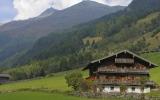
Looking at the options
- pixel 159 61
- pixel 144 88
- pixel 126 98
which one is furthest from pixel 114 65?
pixel 159 61

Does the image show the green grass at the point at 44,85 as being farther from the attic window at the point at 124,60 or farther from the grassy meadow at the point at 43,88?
the attic window at the point at 124,60

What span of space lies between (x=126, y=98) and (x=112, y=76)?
2782cm

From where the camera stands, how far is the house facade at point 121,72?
9800cm

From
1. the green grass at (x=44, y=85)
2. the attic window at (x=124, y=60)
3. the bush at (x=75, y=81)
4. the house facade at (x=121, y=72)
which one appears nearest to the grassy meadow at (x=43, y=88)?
the green grass at (x=44, y=85)

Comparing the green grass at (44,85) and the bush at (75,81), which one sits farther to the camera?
the green grass at (44,85)

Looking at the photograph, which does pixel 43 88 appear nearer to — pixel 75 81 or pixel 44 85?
pixel 44 85

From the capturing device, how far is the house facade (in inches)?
3858

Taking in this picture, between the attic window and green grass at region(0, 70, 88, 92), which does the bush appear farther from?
green grass at region(0, 70, 88, 92)

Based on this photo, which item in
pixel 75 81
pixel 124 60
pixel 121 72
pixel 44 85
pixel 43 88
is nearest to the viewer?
pixel 75 81

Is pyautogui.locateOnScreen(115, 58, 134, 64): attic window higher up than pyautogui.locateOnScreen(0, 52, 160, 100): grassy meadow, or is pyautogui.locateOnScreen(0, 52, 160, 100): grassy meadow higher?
pyautogui.locateOnScreen(115, 58, 134, 64): attic window

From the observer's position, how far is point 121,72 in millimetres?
101250

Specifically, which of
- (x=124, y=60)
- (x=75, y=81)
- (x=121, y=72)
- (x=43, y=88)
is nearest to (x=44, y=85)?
(x=43, y=88)

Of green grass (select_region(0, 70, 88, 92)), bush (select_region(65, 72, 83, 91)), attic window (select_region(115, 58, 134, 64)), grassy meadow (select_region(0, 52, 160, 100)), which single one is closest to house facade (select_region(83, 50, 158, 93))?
attic window (select_region(115, 58, 134, 64))

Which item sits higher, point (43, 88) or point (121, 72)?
point (121, 72)
